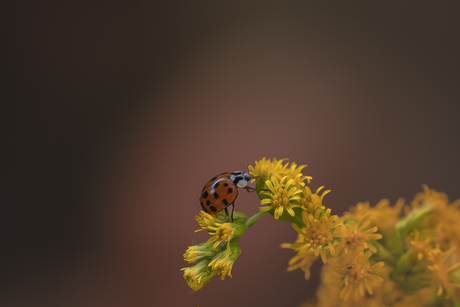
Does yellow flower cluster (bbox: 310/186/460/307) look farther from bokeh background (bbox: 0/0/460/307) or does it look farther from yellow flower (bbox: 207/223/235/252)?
bokeh background (bbox: 0/0/460/307)

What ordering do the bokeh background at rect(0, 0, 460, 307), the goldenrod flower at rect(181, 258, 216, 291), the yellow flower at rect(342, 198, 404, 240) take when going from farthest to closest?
the bokeh background at rect(0, 0, 460, 307)
the yellow flower at rect(342, 198, 404, 240)
the goldenrod flower at rect(181, 258, 216, 291)

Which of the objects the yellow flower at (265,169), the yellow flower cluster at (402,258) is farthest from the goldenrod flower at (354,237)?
the yellow flower at (265,169)

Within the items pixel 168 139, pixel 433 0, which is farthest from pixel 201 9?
pixel 433 0

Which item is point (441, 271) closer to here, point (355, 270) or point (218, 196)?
point (355, 270)

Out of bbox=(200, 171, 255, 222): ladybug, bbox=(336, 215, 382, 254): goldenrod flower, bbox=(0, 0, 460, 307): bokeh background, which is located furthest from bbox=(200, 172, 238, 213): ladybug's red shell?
bbox=(0, 0, 460, 307): bokeh background

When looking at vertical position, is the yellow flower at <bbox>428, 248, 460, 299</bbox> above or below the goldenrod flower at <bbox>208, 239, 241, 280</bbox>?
below

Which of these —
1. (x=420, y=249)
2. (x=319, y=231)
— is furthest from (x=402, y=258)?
(x=319, y=231)
